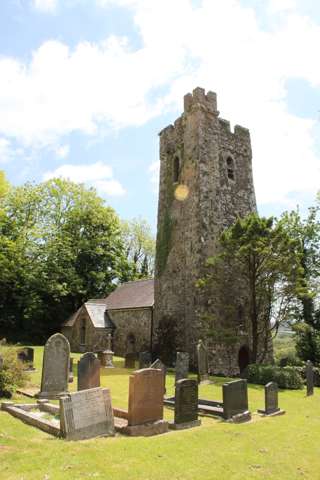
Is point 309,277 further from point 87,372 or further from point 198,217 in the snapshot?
point 87,372

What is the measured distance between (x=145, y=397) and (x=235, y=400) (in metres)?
3.00

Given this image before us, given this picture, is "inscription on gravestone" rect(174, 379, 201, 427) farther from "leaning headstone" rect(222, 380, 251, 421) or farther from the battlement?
the battlement

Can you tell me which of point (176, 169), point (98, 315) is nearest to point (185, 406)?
point (176, 169)

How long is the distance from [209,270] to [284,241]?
4.90 m

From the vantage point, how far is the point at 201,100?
1003 inches

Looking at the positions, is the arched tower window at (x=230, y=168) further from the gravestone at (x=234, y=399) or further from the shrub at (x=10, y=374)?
the shrub at (x=10, y=374)

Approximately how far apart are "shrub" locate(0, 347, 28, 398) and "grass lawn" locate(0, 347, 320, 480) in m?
2.02

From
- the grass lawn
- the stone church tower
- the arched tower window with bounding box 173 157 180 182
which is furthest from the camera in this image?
the arched tower window with bounding box 173 157 180 182

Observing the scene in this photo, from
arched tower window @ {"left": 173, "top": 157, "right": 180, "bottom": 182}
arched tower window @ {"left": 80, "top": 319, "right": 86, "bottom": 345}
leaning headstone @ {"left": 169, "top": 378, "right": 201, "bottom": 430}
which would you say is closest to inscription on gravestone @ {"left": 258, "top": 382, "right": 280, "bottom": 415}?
leaning headstone @ {"left": 169, "top": 378, "right": 201, "bottom": 430}

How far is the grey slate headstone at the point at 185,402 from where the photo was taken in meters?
8.74

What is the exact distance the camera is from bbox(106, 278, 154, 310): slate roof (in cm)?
2827

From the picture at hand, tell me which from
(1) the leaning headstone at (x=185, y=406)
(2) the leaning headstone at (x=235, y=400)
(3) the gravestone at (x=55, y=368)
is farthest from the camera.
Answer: (3) the gravestone at (x=55, y=368)

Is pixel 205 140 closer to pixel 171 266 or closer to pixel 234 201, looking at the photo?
pixel 234 201

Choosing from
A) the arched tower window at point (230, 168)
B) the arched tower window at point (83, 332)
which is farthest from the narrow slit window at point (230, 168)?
the arched tower window at point (83, 332)
